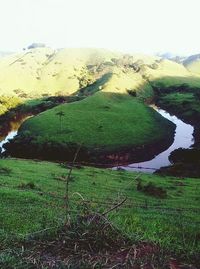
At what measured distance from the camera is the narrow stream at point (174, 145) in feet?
329

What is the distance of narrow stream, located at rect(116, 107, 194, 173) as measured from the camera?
100 metres

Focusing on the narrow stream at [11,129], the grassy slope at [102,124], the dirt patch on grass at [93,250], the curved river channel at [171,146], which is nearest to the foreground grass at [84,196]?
Answer: the dirt patch on grass at [93,250]

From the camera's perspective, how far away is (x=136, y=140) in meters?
118

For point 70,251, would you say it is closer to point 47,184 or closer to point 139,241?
point 139,241

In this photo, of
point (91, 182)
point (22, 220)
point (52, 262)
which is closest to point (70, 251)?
point (52, 262)

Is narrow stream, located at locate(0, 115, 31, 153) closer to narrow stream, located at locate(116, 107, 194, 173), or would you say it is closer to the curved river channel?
the curved river channel

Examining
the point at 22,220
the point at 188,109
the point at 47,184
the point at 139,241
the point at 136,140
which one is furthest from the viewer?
the point at 188,109

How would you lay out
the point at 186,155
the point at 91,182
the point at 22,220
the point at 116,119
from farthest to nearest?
1. the point at 116,119
2. the point at 186,155
3. the point at 91,182
4. the point at 22,220

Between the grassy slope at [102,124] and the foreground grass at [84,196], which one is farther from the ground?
the grassy slope at [102,124]

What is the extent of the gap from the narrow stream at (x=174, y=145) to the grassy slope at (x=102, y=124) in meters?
4.99

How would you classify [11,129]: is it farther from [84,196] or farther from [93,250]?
[93,250]

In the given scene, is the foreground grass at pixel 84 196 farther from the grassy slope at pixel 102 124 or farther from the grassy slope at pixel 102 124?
the grassy slope at pixel 102 124

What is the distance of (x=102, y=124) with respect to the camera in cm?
13262

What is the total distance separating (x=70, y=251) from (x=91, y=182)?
1893 inches
